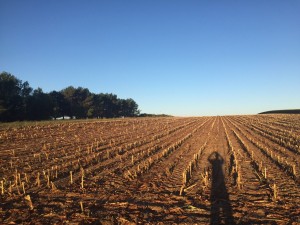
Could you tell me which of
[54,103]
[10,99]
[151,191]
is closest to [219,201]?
[151,191]

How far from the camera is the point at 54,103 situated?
71.6 meters

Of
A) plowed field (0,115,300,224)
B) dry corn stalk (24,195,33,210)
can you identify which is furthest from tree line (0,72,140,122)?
dry corn stalk (24,195,33,210)

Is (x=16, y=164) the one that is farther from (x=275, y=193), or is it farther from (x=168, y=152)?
(x=275, y=193)

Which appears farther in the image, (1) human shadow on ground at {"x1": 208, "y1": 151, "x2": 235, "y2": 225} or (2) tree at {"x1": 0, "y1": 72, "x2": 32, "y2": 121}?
(2) tree at {"x1": 0, "y1": 72, "x2": 32, "y2": 121}

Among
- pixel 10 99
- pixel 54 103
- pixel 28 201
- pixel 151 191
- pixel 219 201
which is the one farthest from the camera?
pixel 54 103

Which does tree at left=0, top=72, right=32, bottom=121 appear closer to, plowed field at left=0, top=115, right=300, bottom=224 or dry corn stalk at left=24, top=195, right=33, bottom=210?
plowed field at left=0, top=115, right=300, bottom=224

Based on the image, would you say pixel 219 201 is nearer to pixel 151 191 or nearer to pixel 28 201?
pixel 151 191

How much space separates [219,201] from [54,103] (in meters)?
67.5

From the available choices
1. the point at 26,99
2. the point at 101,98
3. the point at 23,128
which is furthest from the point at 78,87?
the point at 23,128

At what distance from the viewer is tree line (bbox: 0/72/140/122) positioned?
192ft

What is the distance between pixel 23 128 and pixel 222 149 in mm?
22318

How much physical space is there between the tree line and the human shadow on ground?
49.8 metres

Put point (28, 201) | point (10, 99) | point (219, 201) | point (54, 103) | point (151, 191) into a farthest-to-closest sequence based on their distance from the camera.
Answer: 1. point (54, 103)
2. point (10, 99)
3. point (151, 191)
4. point (28, 201)
5. point (219, 201)

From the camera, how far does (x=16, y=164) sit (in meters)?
14.7
